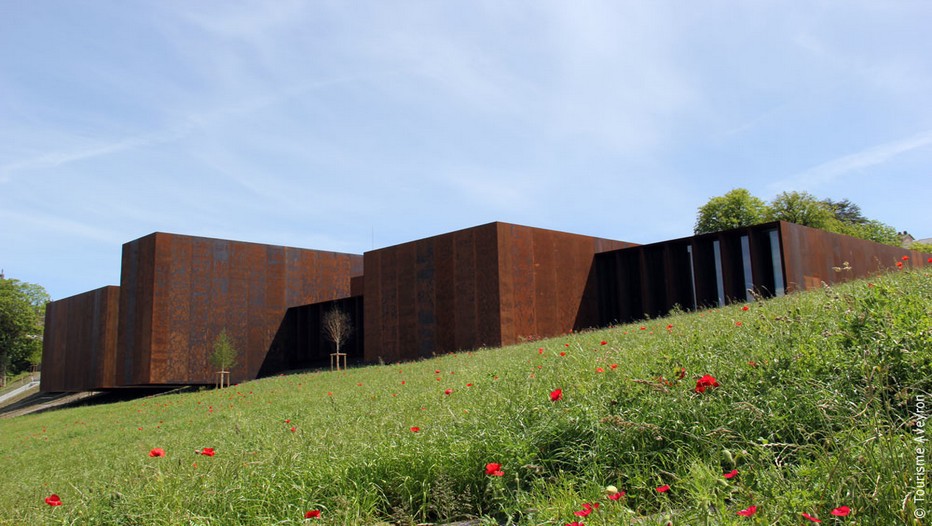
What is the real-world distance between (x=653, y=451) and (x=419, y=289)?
22.8 m

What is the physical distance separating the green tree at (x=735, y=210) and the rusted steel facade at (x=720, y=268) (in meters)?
18.4

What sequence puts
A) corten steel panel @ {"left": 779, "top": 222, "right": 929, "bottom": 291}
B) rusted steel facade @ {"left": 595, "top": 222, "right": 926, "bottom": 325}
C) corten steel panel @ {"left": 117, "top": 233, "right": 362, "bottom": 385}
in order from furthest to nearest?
corten steel panel @ {"left": 117, "top": 233, "right": 362, "bottom": 385}, rusted steel facade @ {"left": 595, "top": 222, "right": 926, "bottom": 325}, corten steel panel @ {"left": 779, "top": 222, "right": 929, "bottom": 291}

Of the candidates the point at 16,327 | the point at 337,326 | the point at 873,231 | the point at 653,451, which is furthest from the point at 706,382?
the point at 16,327

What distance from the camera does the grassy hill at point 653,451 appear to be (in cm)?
326

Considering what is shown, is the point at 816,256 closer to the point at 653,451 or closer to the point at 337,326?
the point at 337,326

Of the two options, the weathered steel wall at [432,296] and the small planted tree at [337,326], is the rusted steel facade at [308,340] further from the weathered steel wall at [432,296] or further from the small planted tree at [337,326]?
the weathered steel wall at [432,296]

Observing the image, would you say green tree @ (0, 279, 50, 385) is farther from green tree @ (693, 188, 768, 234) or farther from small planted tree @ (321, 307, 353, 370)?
green tree @ (693, 188, 768, 234)

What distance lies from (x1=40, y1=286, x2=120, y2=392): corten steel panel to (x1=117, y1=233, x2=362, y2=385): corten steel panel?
5365mm

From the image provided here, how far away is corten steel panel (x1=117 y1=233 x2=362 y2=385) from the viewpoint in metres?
31.0

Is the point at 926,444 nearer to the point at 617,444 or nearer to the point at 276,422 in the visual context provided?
the point at 617,444

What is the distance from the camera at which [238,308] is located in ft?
109

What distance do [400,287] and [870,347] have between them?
78.1ft

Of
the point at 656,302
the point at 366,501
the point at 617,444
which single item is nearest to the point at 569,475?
the point at 617,444

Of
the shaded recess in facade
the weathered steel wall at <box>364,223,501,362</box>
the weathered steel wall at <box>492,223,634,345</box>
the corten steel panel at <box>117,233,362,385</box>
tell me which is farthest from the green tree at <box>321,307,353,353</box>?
the weathered steel wall at <box>492,223,634,345</box>
